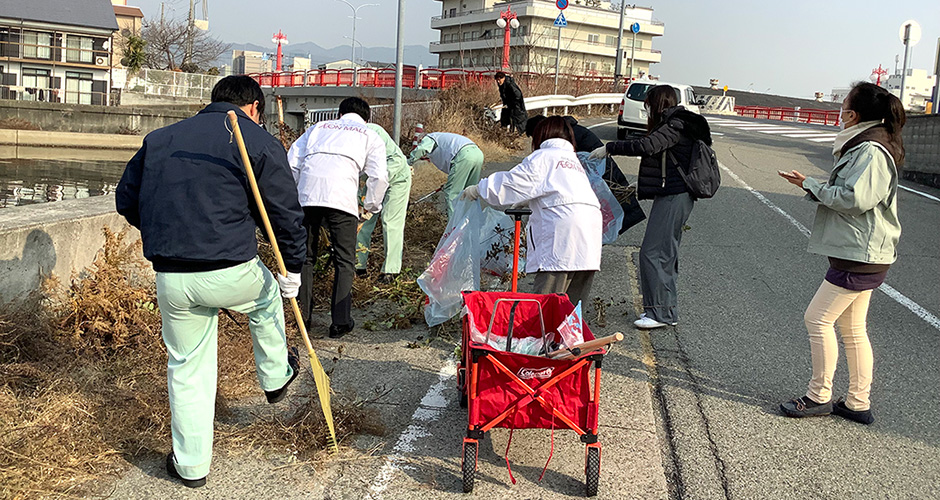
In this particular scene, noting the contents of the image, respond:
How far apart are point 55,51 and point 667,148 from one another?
136 feet

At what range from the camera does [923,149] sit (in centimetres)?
1714


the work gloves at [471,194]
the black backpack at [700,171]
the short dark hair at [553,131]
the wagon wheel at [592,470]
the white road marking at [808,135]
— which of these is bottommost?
the wagon wheel at [592,470]

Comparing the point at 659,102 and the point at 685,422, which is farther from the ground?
the point at 659,102

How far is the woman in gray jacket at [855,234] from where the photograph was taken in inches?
178

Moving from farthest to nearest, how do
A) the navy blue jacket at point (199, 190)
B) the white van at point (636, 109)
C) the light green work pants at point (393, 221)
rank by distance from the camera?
the white van at point (636, 109) < the light green work pants at point (393, 221) < the navy blue jacket at point (199, 190)

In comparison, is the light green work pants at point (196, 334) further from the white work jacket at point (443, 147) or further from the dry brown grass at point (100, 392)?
→ the white work jacket at point (443, 147)

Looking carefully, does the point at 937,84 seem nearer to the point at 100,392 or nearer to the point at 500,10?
the point at 100,392

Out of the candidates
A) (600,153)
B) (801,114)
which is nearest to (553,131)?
(600,153)

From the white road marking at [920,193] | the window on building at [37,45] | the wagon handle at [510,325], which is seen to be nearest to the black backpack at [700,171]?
the wagon handle at [510,325]

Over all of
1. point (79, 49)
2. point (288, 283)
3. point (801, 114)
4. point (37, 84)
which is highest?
point (79, 49)

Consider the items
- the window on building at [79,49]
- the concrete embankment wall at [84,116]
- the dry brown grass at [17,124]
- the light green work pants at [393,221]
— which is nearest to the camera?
the light green work pants at [393,221]

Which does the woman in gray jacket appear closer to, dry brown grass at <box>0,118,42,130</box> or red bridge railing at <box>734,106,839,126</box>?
dry brown grass at <box>0,118,42,130</box>

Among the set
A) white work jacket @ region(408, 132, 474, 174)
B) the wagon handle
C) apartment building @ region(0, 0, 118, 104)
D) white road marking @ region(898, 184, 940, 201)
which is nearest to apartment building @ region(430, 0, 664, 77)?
apartment building @ region(0, 0, 118, 104)

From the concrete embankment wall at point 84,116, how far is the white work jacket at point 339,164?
29534mm
